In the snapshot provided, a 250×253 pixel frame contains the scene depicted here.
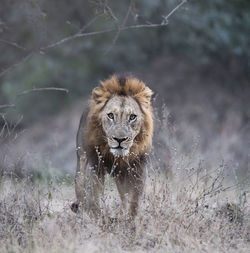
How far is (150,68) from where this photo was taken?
1961 cm

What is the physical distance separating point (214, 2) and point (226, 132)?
10.4ft

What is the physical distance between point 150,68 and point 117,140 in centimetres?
1245

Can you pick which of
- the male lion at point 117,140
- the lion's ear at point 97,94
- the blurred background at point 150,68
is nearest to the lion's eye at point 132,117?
the male lion at point 117,140

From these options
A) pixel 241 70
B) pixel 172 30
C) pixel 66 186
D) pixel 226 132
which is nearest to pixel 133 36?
pixel 172 30

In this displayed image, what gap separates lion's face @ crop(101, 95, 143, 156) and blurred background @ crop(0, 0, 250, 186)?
20.1ft

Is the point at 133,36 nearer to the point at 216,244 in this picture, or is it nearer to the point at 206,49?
the point at 206,49

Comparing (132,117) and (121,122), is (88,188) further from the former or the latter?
(132,117)

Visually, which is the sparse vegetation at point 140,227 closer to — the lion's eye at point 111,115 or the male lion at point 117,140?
the male lion at point 117,140

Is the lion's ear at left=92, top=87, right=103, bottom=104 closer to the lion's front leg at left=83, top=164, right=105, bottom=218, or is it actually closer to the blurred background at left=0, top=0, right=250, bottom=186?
the lion's front leg at left=83, top=164, right=105, bottom=218

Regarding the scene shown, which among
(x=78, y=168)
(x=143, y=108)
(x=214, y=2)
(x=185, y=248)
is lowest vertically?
(x=185, y=248)

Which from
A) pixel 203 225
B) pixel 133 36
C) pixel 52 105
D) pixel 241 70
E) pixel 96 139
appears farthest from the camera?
pixel 52 105

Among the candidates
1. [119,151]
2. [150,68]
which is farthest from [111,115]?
[150,68]

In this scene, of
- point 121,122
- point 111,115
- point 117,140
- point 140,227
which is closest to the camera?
point 140,227

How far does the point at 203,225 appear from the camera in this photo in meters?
6.96
